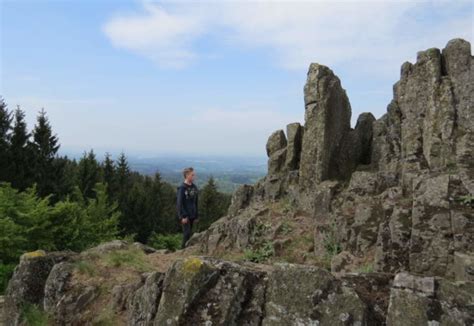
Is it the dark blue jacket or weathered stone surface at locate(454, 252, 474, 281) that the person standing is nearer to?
the dark blue jacket

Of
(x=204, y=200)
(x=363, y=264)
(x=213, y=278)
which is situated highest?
(x=213, y=278)

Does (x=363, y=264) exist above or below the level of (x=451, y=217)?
below

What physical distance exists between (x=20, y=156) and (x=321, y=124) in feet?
156

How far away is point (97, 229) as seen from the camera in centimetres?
3519

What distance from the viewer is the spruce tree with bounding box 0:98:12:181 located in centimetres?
5209

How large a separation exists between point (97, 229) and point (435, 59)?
2870 cm

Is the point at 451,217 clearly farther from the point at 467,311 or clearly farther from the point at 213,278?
the point at 213,278

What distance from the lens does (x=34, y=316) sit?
12516 mm

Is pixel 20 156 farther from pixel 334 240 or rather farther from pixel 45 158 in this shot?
pixel 334 240

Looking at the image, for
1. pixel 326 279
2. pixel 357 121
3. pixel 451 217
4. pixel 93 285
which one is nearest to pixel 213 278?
pixel 326 279

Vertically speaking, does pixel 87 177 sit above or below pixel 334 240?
below

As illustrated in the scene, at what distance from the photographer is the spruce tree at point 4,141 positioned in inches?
2051

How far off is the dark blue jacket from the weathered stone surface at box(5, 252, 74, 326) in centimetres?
658

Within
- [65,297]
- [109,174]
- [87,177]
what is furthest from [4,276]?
[109,174]
